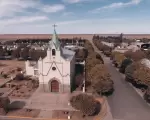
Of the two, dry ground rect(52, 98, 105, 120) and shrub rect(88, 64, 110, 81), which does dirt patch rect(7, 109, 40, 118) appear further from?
shrub rect(88, 64, 110, 81)

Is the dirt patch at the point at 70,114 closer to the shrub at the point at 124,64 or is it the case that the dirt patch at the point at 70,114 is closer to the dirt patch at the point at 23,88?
→ the dirt patch at the point at 23,88

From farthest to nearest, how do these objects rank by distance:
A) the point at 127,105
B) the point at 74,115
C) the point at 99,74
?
the point at 99,74 → the point at 127,105 → the point at 74,115

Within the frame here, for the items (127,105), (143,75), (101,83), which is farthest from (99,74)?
(143,75)

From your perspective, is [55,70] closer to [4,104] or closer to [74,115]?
[74,115]

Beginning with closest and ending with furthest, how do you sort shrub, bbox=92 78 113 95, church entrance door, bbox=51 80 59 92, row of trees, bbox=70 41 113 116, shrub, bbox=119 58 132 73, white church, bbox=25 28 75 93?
row of trees, bbox=70 41 113 116 < shrub, bbox=92 78 113 95 < white church, bbox=25 28 75 93 < church entrance door, bbox=51 80 59 92 < shrub, bbox=119 58 132 73

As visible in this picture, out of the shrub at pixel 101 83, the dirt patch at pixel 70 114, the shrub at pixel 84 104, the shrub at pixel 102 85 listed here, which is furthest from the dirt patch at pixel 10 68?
the shrub at pixel 84 104

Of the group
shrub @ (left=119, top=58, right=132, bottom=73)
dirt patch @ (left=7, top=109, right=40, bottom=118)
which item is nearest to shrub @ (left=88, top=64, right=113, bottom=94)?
dirt patch @ (left=7, top=109, right=40, bottom=118)

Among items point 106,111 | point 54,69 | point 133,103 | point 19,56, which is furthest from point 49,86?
point 19,56

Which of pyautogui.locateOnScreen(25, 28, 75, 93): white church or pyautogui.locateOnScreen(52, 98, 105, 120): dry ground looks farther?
pyautogui.locateOnScreen(25, 28, 75, 93): white church
